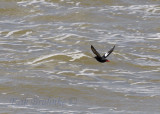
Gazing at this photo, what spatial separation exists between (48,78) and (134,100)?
2.17m

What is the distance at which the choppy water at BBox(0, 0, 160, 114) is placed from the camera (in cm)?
1070

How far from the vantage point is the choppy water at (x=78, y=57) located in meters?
10.7

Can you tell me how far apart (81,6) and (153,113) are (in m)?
8.73

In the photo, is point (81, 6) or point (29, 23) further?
point (81, 6)

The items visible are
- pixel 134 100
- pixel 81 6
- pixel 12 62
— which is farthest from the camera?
pixel 81 6

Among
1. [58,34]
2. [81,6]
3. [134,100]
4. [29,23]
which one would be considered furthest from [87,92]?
[81,6]

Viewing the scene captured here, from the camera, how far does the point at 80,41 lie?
1504 cm

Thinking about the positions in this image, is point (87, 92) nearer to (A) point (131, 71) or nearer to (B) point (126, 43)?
(A) point (131, 71)

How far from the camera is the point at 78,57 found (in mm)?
13859

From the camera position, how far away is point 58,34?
15.5 m

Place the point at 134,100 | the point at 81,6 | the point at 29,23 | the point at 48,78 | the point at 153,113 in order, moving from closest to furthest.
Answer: the point at 153,113 → the point at 134,100 → the point at 48,78 → the point at 29,23 → the point at 81,6

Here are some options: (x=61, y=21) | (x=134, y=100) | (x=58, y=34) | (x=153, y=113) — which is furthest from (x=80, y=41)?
(x=153, y=113)

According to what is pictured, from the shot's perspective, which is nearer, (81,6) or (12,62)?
(12,62)

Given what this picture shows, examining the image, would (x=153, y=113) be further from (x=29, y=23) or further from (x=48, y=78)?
(x=29, y=23)
